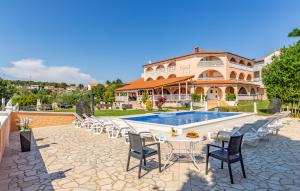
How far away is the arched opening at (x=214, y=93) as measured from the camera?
1197 inches

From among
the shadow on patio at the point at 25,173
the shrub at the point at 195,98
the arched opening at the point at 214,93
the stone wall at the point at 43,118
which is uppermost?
the arched opening at the point at 214,93

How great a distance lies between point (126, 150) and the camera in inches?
261

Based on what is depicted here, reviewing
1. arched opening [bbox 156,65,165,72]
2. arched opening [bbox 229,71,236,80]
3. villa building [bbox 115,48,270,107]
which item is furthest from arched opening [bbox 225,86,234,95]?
arched opening [bbox 156,65,165,72]

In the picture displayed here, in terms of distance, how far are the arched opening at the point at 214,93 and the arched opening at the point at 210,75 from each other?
2348 mm

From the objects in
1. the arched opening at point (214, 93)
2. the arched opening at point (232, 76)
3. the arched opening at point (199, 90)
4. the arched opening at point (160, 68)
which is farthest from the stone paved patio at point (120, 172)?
the arched opening at point (160, 68)

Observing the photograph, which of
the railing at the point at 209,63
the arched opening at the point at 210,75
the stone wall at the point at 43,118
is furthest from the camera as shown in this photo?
the arched opening at the point at 210,75

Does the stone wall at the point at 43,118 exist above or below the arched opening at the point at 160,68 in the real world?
below

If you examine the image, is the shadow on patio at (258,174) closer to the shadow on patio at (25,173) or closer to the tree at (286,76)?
the shadow on patio at (25,173)

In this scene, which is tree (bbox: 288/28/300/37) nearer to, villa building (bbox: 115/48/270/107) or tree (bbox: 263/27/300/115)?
tree (bbox: 263/27/300/115)

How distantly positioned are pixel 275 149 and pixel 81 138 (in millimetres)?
8127

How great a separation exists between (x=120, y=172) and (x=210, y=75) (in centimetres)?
3230

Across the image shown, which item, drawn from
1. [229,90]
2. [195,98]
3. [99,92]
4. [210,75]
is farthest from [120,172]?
[99,92]

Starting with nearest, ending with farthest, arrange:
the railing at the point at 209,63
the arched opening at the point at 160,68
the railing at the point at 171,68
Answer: the railing at the point at 209,63 → the railing at the point at 171,68 → the arched opening at the point at 160,68

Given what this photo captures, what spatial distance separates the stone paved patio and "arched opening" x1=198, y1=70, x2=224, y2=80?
26125 mm
